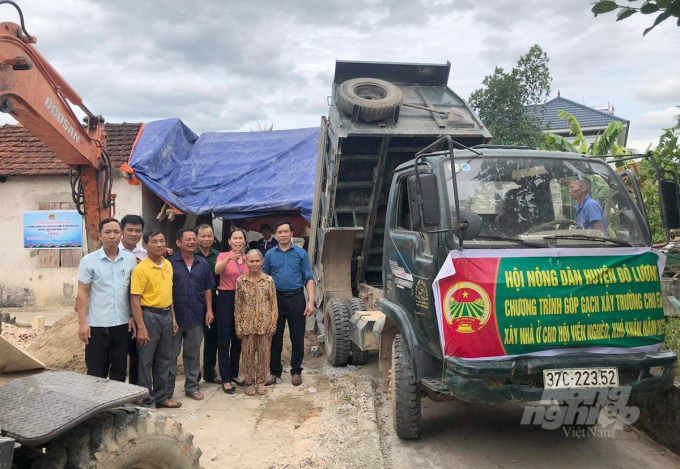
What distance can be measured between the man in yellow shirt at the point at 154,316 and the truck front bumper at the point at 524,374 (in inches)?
109

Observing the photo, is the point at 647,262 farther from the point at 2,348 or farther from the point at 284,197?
the point at 284,197

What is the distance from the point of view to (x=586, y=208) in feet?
12.9

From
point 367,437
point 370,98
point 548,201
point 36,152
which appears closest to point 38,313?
point 36,152

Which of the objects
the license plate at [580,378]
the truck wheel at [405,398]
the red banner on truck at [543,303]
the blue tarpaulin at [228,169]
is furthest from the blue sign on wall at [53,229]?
the license plate at [580,378]

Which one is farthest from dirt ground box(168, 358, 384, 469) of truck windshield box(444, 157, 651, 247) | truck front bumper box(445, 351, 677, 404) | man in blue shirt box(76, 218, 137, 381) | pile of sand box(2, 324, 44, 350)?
pile of sand box(2, 324, 44, 350)

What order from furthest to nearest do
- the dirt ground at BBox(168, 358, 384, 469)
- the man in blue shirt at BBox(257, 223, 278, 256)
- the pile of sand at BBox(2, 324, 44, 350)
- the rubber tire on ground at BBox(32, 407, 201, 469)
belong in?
the man in blue shirt at BBox(257, 223, 278, 256) < the pile of sand at BBox(2, 324, 44, 350) < the dirt ground at BBox(168, 358, 384, 469) < the rubber tire on ground at BBox(32, 407, 201, 469)

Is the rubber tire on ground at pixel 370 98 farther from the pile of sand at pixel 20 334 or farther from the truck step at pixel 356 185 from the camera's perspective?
the pile of sand at pixel 20 334

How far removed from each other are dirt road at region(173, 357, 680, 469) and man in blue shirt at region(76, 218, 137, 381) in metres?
0.91

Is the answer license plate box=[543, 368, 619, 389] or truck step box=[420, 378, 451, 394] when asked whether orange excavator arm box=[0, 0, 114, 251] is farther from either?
license plate box=[543, 368, 619, 389]

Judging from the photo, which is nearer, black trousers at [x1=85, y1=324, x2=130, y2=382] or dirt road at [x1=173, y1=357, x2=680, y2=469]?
dirt road at [x1=173, y1=357, x2=680, y2=469]

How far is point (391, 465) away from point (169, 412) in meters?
2.31

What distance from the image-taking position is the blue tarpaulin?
425 inches

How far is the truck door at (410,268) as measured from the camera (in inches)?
150

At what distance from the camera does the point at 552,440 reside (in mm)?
4250
